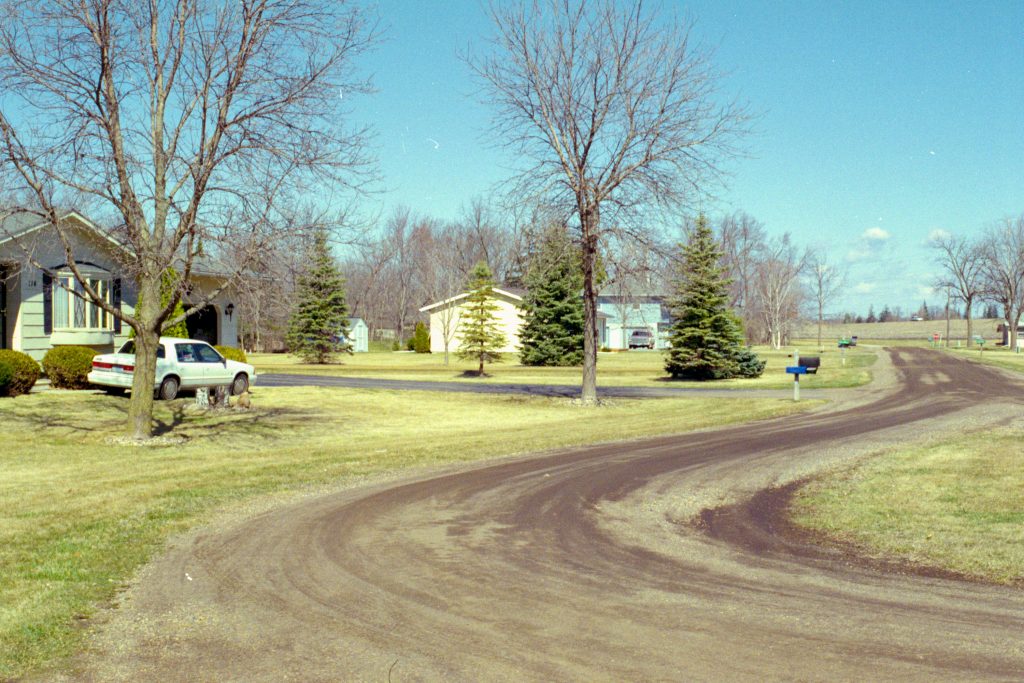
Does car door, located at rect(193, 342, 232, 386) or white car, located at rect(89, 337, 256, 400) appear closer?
Result: white car, located at rect(89, 337, 256, 400)

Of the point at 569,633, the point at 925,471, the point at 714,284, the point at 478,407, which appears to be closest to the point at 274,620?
the point at 569,633

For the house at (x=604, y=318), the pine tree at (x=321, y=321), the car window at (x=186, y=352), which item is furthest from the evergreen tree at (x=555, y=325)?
the car window at (x=186, y=352)

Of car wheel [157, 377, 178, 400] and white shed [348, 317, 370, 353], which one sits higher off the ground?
white shed [348, 317, 370, 353]

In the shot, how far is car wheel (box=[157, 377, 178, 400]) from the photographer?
23703mm

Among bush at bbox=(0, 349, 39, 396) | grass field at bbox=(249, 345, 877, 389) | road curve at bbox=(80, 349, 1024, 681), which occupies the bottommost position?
road curve at bbox=(80, 349, 1024, 681)

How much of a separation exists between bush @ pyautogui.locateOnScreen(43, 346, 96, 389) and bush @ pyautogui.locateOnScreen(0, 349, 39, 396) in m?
1.45

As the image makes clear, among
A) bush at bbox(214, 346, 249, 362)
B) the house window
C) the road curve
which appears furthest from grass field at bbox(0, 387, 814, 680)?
the house window

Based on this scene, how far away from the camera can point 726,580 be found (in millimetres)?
7301

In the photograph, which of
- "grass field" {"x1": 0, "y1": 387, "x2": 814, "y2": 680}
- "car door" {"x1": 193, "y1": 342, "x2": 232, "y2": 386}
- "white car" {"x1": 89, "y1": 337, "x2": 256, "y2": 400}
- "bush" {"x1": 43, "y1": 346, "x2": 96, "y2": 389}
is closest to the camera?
"grass field" {"x1": 0, "y1": 387, "x2": 814, "y2": 680}

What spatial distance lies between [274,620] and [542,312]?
52.6m

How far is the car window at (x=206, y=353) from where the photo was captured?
81.6 ft

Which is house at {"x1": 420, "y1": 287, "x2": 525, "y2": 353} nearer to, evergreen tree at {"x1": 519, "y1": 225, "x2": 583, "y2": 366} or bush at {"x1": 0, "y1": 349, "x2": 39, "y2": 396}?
evergreen tree at {"x1": 519, "y1": 225, "x2": 583, "y2": 366}

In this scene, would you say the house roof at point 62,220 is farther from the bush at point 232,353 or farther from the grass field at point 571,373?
the grass field at point 571,373

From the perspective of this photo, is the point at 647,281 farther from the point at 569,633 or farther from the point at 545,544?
the point at 569,633
